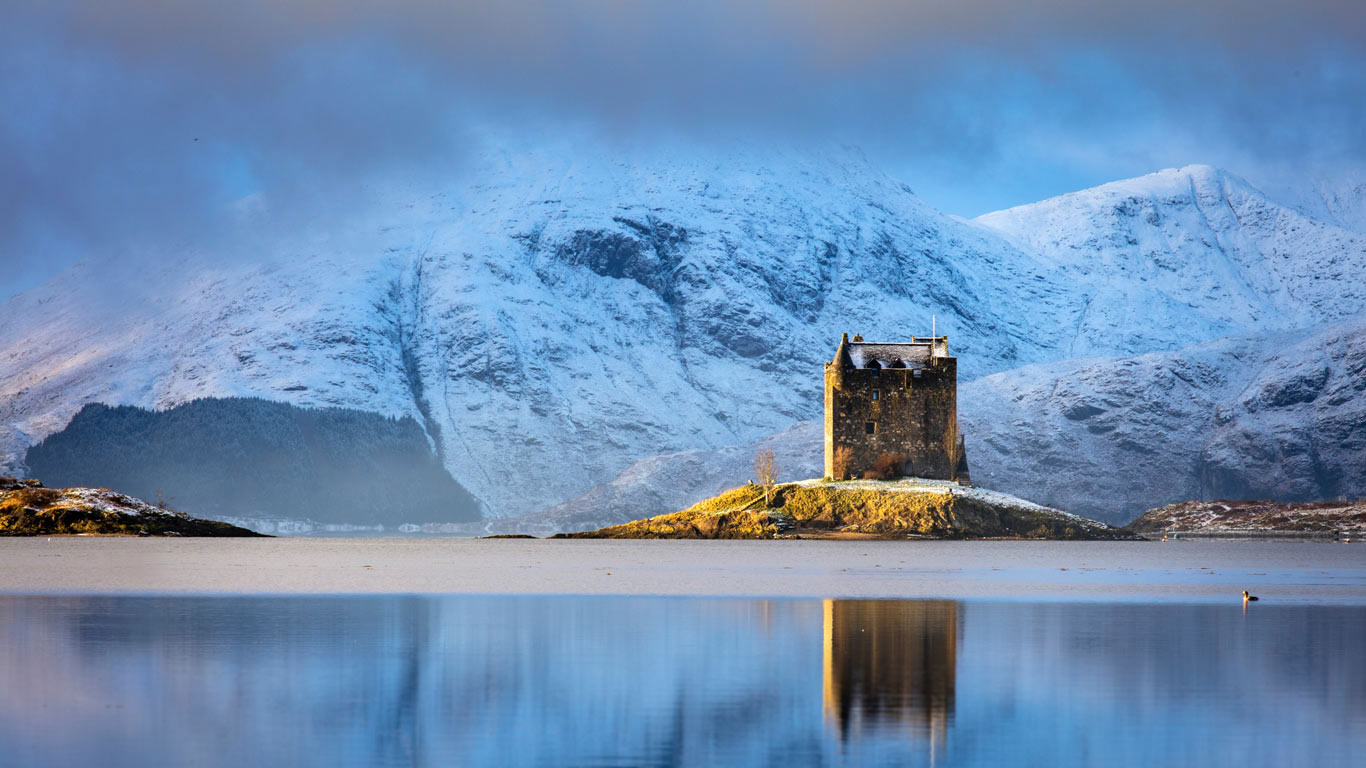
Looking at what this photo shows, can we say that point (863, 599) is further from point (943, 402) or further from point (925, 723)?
point (943, 402)

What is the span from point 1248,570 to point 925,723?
82.8m

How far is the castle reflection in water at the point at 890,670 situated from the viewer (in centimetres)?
3331

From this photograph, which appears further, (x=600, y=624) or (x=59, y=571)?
(x=59, y=571)

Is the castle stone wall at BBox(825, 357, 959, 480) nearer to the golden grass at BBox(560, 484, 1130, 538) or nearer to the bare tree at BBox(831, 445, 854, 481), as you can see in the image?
the bare tree at BBox(831, 445, 854, 481)

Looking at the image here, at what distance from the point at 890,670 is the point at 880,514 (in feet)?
356

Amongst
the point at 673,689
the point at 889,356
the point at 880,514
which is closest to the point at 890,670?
the point at 673,689

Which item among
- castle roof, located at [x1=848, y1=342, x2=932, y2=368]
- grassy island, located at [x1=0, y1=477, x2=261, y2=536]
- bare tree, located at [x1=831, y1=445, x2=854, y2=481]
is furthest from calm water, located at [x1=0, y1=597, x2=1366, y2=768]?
grassy island, located at [x1=0, y1=477, x2=261, y2=536]

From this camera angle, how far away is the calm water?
30.5 m

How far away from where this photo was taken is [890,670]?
41812 millimetres

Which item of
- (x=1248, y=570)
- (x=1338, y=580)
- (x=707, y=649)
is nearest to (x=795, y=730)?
(x=707, y=649)

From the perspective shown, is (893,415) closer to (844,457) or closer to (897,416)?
(897,416)

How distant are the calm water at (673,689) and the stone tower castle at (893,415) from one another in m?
94.6

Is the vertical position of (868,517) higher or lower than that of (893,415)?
lower

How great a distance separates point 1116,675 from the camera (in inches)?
1655
